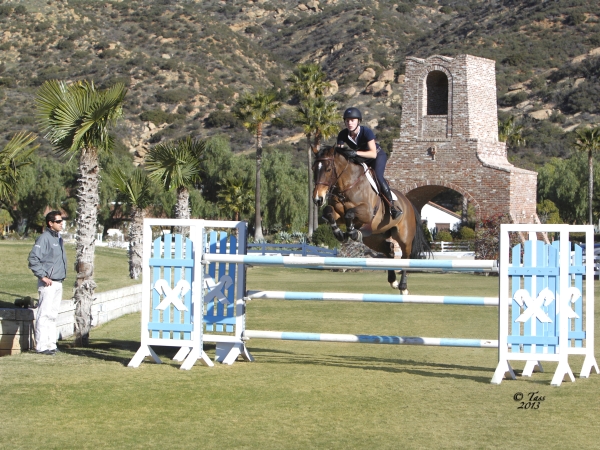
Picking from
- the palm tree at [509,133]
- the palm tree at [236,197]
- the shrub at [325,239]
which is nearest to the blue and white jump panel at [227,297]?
the shrub at [325,239]

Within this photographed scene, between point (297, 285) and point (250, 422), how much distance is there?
1878 centimetres

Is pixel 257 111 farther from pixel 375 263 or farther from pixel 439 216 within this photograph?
pixel 375 263

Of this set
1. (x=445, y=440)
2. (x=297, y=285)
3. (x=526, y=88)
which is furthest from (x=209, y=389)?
(x=526, y=88)

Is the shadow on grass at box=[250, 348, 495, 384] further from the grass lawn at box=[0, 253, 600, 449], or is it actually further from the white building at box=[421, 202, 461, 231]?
the white building at box=[421, 202, 461, 231]

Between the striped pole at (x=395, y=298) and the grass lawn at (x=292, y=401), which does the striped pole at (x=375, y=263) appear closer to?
the striped pole at (x=395, y=298)

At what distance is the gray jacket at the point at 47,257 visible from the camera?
10.8 metres

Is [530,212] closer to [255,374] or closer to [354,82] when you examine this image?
[255,374]

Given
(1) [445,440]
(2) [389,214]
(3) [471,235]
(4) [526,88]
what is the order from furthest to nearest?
1. (4) [526,88]
2. (3) [471,235]
3. (2) [389,214]
4. (1) [445,440]

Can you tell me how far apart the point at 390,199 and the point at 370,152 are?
27.8 inches

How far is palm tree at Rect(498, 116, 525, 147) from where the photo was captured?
68688 mm

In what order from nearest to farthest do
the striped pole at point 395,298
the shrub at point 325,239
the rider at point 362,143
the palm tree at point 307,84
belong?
the striped pole at point 395,298
the rider at point 362,143
the shrub at point 325,239
the palm tree at point 307,84

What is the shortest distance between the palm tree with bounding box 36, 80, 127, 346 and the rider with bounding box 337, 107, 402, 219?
3.65 m

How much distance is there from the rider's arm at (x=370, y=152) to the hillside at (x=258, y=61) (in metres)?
62.9

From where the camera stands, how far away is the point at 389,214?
1109 centimetres
